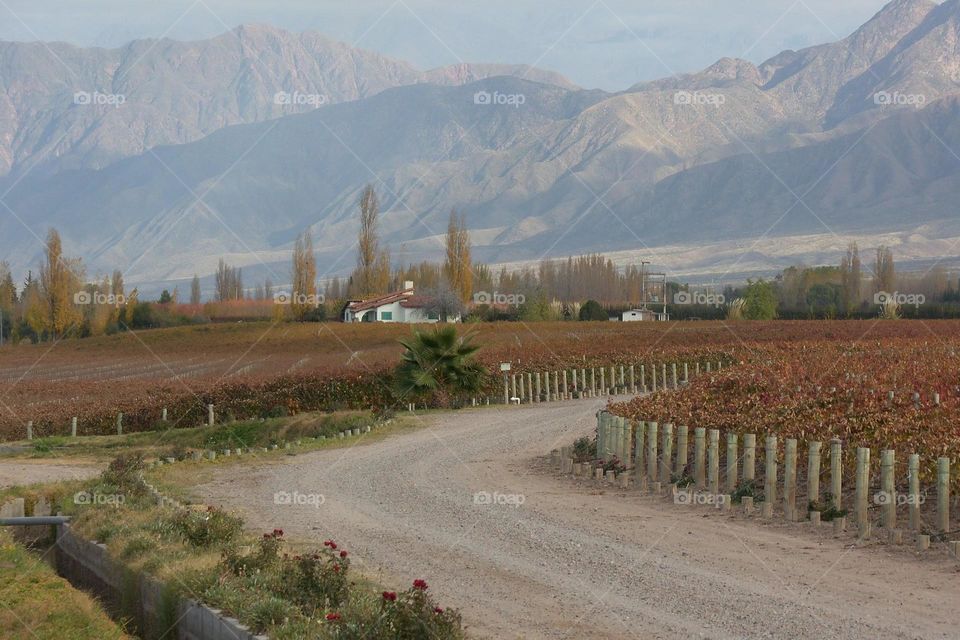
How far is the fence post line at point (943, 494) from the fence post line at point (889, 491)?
0.52 metres

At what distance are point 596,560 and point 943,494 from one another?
12.7ft

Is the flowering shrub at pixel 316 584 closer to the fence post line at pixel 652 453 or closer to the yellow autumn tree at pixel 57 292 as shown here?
the fence post line at pixel 652 453

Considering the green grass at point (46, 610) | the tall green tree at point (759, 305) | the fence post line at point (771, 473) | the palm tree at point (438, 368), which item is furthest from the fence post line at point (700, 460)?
the tall green tree at point (759, 305)

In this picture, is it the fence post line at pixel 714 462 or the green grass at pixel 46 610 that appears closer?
the green grass at pixel 46 610

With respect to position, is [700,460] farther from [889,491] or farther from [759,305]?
[759,305]

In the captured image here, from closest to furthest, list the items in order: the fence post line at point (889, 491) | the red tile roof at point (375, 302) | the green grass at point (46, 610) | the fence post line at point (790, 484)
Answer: the green grass at point (46, 610) < the fence post line at point (889, 491) < the fence post line at point (790, 484) < the red tile roof at point (375, 302)

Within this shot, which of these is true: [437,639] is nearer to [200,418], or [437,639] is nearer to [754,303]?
[200,418]

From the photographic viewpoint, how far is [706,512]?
16969mm

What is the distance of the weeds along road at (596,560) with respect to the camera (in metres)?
11.3

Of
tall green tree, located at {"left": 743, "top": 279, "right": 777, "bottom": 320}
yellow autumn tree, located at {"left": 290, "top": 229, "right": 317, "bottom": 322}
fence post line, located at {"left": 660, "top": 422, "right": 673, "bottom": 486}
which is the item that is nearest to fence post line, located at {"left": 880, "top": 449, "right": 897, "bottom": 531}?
fence post line, located at {"left": 660, "top": 422, "right": 673, "bottom": 486}

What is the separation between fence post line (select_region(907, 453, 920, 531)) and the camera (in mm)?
14664

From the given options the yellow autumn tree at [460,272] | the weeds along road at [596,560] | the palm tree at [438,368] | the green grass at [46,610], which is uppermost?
the yellow autumn tree at [460,272]

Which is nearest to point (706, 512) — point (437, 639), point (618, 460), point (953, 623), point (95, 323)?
point (618, 460)

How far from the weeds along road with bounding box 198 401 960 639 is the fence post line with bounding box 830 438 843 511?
23.5 inches
